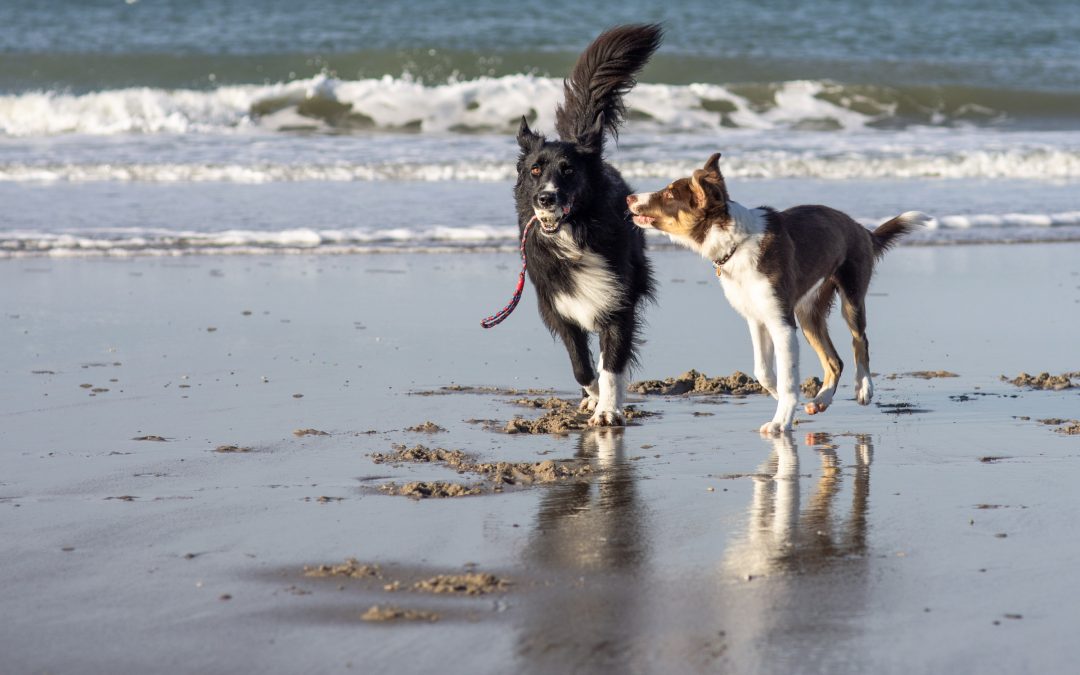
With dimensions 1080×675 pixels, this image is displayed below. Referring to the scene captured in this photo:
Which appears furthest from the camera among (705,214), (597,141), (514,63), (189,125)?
(514,63)

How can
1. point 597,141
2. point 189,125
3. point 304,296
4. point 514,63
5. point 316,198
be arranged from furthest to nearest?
1. point 514,63
2. point 189,125
3. point 316,198
4. point 304,296
5. point 597,141

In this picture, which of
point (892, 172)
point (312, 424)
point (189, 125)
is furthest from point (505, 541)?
point (189, 125)

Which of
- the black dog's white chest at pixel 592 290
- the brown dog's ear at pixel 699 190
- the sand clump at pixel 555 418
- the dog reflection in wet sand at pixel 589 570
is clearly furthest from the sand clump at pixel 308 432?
the brown dog's ear at pixel 699 190

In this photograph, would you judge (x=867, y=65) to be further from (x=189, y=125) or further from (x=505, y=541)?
(x=505, y=541)

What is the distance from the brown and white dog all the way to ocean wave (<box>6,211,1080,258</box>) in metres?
4.98

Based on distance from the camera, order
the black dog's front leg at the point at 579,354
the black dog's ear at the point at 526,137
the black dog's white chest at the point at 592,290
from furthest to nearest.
A: the black dog's front leg at the point at 579,354 < the black dog's white chest at the point at 592,290 < the black dog's ear at the point at 526,137

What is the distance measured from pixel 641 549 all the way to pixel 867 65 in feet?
81.3

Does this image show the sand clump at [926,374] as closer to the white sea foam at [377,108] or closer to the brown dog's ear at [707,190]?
the brown dog's ear at [707,190]

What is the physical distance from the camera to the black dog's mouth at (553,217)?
6043 millimetres

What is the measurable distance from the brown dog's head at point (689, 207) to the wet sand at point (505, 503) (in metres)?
0.86

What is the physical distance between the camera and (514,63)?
2712 cm

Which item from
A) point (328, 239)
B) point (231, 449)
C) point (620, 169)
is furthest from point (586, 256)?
point (620, 169)

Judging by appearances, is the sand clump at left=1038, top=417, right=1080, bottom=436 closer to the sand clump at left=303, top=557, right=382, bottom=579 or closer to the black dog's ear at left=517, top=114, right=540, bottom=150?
the black dog's ear at left=517, top=114, right=540, bottom=150

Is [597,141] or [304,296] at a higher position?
[597,141]
